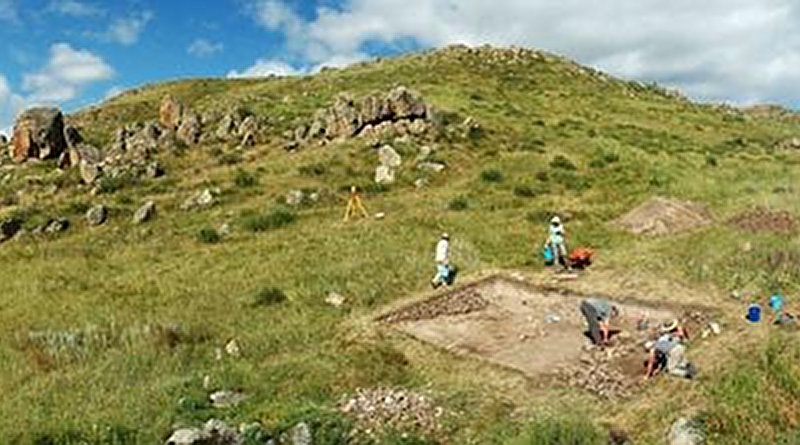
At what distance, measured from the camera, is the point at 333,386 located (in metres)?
22.3

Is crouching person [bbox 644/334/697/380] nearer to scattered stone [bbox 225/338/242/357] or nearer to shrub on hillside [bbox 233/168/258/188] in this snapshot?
scattered stone [bbox 225/338/242/357]

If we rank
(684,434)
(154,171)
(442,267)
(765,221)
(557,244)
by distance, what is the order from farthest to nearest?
1. (154,171)
2. (765,221)
3. (557,244)
4. (442,267)
5. (684,434)

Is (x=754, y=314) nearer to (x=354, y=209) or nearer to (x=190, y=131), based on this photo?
(x=354, y=209)

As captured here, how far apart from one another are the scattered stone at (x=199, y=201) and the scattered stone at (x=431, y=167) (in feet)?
31.8

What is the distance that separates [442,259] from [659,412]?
11.2 m

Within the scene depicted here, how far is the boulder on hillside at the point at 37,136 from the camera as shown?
57.8 m

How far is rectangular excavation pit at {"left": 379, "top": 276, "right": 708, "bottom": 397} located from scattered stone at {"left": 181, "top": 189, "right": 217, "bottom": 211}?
16634 mm

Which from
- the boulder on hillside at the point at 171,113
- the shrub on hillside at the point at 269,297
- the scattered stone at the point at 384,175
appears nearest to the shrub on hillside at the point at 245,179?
the scattered stone at the point at 384,175

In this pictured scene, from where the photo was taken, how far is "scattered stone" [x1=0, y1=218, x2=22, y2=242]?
1596 inches

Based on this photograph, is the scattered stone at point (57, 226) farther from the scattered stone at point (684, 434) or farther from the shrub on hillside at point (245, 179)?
the scattered stone at point (684, 434)

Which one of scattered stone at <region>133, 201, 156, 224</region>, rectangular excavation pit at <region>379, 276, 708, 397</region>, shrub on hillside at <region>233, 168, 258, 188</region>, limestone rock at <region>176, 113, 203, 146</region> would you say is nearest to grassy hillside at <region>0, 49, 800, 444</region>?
shrub on hillside at <region>233, 168, 258, 188</region>

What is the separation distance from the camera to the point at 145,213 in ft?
135

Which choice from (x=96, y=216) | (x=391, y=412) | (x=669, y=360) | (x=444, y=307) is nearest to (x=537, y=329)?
(x=444, y=307)

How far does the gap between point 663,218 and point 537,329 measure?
37.8ft
